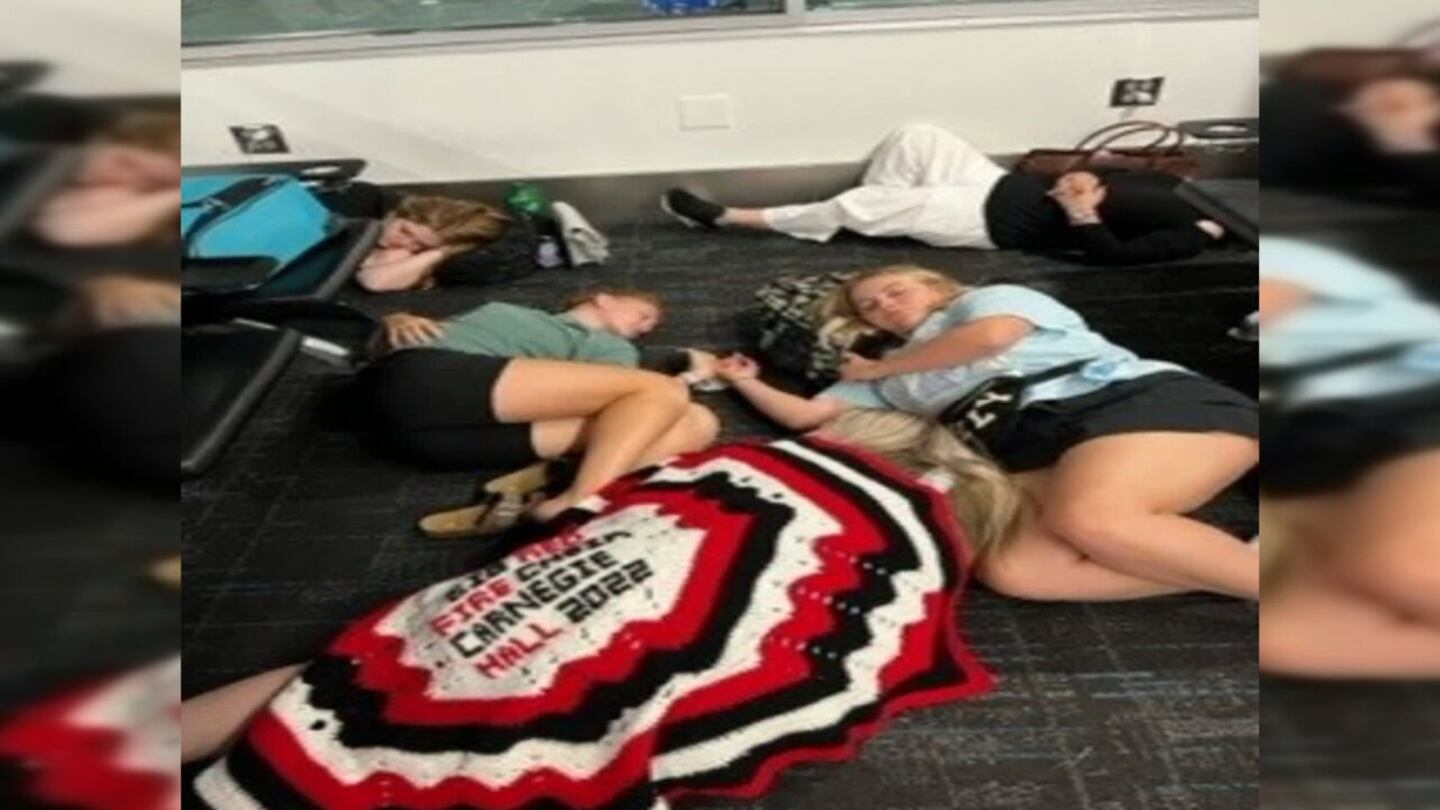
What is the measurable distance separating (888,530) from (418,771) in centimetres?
59

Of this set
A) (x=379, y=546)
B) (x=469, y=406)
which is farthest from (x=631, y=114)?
(x=379, y=546)

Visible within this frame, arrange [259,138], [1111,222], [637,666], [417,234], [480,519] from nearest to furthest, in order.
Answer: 1. [637,666]
2. [480,519]
3. [1111,222]
4. [417,234]
5. [259,138]

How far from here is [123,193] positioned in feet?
1.19

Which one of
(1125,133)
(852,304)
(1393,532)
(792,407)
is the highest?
(1393,532)

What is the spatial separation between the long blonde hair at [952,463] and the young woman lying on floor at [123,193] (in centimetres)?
122

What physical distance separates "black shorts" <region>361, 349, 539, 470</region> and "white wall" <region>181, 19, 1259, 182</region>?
3.56ft

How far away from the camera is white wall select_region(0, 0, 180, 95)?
12.9 inches

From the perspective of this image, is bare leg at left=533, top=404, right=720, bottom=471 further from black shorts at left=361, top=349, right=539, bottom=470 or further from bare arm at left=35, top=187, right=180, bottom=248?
bare arm at left=35, top=187, right=180, bottom=248

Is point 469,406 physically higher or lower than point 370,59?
lower

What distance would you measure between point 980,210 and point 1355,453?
7.10 feet

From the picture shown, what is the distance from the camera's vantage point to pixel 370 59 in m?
2.67

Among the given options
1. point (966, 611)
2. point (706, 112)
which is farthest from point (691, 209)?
point (966, 611)

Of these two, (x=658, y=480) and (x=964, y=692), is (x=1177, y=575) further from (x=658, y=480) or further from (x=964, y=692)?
(x=658, y=480)

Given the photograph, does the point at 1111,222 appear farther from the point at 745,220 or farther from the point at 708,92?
the point at 708,92
